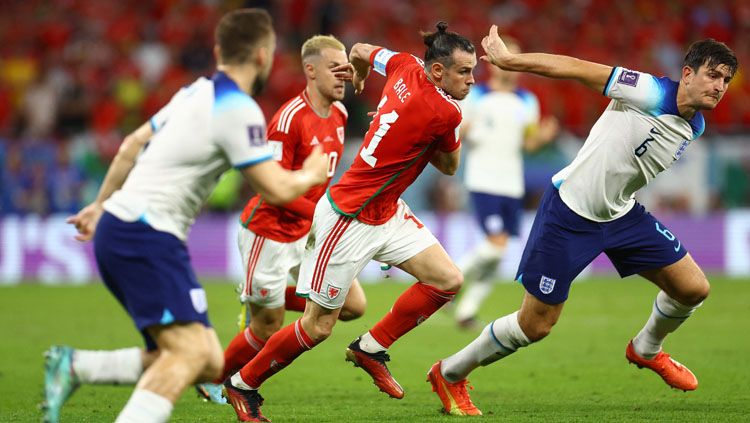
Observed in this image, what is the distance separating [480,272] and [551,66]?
6288 mm

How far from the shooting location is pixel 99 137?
17984mm

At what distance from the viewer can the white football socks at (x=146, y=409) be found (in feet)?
16.2

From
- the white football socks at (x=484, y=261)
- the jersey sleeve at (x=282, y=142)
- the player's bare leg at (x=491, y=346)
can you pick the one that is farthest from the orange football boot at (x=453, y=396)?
the white football socks at (x=484, y=261)

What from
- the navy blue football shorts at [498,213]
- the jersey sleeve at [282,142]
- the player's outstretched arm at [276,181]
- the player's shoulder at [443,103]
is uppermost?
the player's shoulder at [443,103]

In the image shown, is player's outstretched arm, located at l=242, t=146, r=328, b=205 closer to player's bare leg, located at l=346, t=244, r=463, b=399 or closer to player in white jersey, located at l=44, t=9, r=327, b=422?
player in white jersey, located at l=44, t=9, r=327, b=422

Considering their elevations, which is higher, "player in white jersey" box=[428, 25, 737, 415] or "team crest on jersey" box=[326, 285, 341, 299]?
"player in white jersey" box=[428, 25, 737, 415]

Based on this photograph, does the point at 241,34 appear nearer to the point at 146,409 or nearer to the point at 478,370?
the point at 146,409

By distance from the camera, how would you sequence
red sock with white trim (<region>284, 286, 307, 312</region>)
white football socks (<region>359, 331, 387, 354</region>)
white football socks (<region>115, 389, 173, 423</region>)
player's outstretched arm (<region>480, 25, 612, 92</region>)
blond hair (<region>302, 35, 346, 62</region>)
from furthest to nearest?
red sock with white trim (<region>284, 286, 307, 312</region>)
blond hair (<region>302, 35, 346, 62</region>)
white football socks (<region>359, 331, 387, 354</region>)
player's outstretched arm (<region>480, 25, 612, 92</region>)
white football socks (<region>115, 389, 173, 423</region>)

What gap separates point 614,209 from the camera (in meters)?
6.98

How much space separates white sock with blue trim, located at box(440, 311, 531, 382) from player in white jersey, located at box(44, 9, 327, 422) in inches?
89.3

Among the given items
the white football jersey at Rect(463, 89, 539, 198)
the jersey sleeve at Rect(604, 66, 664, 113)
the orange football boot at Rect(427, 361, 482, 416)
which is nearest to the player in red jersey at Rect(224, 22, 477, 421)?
the orange football boot at Rect(427, 361, 482, 416)

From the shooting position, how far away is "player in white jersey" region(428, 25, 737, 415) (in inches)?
259

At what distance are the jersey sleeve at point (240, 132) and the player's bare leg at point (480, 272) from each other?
288 inches

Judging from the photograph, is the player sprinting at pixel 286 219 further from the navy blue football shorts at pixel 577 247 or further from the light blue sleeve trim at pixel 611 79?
the light blue sleeve trim at pixel 611 79
